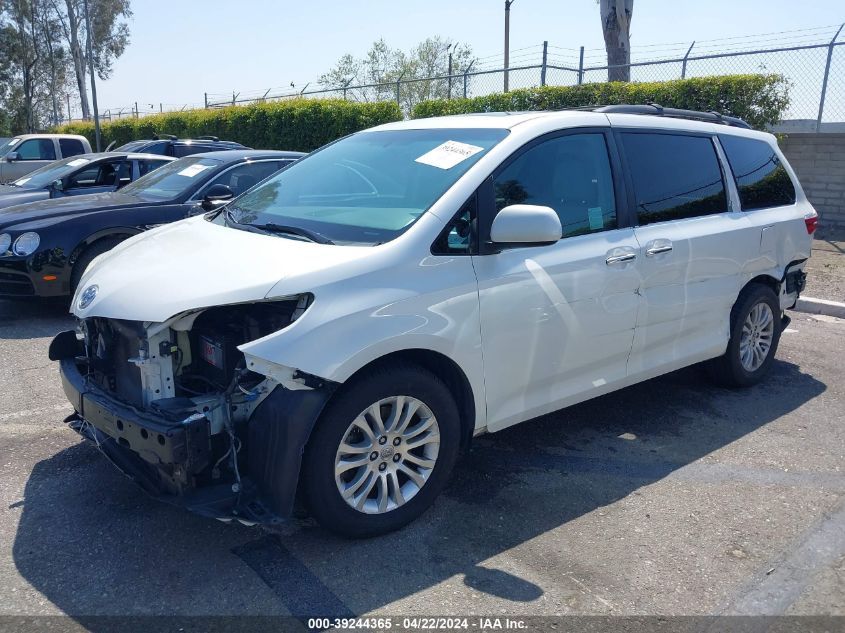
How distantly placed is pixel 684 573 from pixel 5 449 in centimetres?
368

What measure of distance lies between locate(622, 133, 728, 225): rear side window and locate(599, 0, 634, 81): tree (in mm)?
9503

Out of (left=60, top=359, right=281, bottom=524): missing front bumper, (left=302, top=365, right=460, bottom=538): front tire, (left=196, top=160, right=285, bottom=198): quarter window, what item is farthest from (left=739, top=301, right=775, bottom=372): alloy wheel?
(left=196, top=160, right=285, bottom=198): quarter window

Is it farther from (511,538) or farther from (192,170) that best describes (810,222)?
(192,170)

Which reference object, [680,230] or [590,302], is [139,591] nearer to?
[590,302]

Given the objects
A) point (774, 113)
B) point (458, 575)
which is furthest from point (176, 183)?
point (774, 113)

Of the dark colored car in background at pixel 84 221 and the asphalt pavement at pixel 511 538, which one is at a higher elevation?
the dark colored car in background at pixel 84 221

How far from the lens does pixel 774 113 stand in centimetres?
1121

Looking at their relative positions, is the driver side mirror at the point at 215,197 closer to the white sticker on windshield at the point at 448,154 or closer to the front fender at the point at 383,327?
the white sticker on windshield at the point at 448,154

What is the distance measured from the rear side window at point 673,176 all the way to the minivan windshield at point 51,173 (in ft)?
26.0

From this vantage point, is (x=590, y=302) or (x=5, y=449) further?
(x=5, y=449)

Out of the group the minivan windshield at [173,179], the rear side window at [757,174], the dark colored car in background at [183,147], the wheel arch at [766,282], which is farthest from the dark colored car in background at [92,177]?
the wheel arch at [766,282]

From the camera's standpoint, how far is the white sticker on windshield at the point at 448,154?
3.68 metres

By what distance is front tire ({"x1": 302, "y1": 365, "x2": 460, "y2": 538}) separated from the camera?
9.94ft

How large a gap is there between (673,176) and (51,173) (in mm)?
9066
